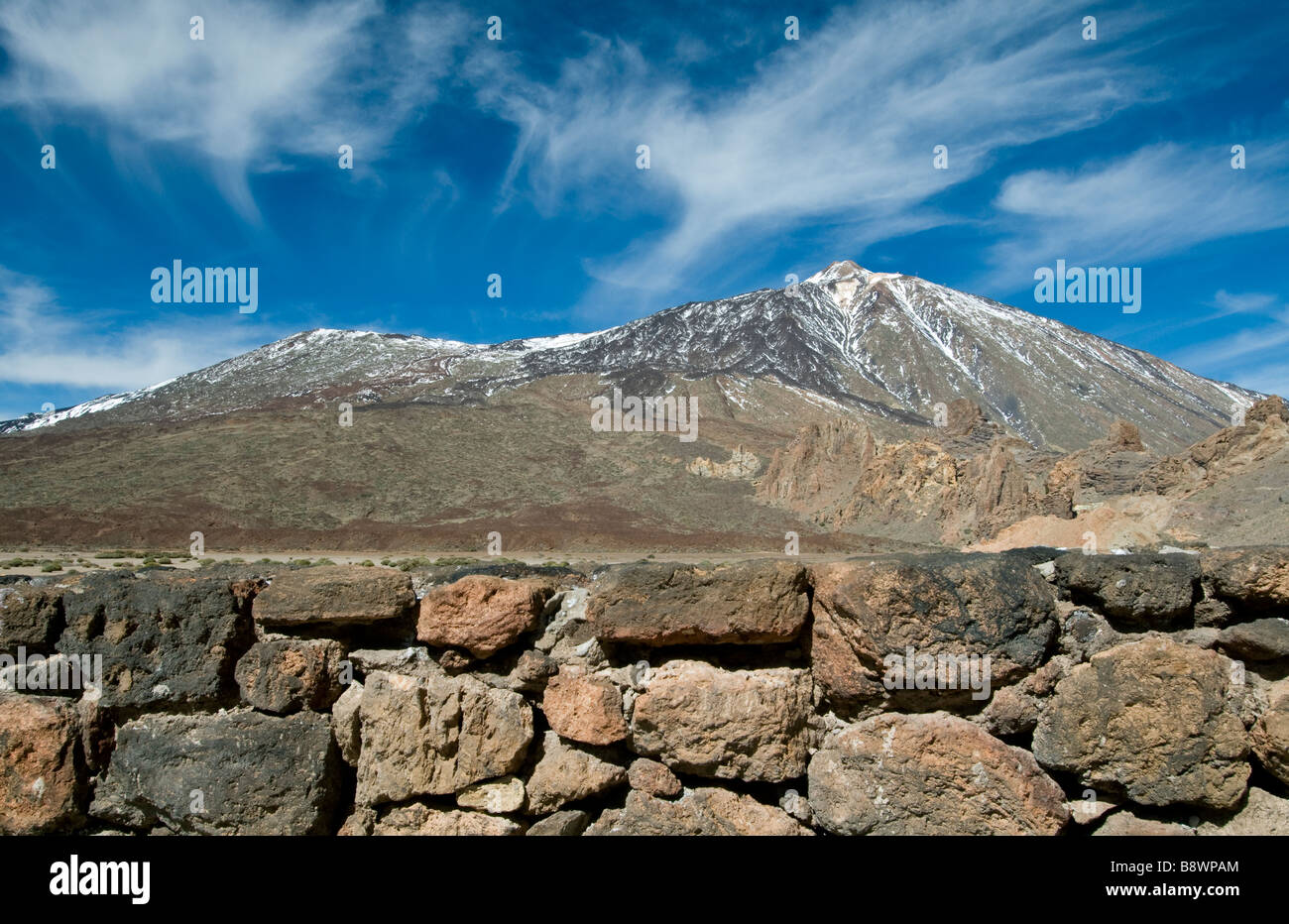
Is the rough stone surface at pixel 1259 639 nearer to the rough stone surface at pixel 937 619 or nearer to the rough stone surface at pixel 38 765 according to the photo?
the rough stone surface at pixel 937 619

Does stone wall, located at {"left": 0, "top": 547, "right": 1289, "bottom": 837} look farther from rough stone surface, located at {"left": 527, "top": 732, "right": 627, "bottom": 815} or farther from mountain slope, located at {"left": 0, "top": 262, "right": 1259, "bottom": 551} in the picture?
mountain slope, located at {"left": 0, "top": 262, "right": 1259, "bottom": 551}

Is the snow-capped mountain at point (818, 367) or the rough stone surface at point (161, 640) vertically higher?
the snow-capped mountain at point (818, 367)

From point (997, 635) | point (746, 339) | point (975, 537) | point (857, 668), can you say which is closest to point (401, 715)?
point (857, 668)

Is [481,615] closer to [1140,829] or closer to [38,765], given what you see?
[38,765]

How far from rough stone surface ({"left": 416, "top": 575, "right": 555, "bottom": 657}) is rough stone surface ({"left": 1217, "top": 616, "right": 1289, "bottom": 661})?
264 centimetres

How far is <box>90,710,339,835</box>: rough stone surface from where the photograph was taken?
2.94m

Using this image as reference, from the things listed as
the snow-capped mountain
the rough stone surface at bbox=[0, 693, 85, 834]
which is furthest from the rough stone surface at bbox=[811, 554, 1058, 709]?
the snow-capped mountain

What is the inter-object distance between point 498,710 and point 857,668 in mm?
1442

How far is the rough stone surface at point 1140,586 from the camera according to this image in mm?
2727

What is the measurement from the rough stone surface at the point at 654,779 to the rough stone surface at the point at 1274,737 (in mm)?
2102

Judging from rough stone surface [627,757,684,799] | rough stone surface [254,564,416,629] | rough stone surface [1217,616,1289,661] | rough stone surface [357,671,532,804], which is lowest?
rough stone surface [627,757,684,799]

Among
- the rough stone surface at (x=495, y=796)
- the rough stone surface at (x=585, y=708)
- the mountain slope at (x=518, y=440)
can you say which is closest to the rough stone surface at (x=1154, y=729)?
the rough stone surface at (x=585, y=708)

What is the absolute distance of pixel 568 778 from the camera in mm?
→ 2926

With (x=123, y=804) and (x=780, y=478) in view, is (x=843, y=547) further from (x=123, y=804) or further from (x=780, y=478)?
(x=123, y=804)
